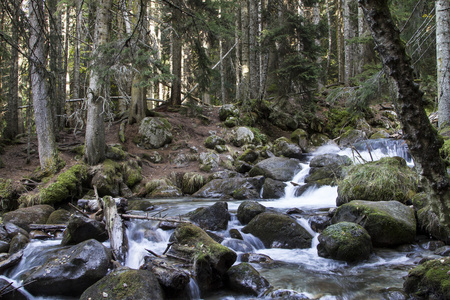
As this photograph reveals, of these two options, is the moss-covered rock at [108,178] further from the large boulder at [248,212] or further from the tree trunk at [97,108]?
the large boulder at [248,212]

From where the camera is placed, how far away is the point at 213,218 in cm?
726

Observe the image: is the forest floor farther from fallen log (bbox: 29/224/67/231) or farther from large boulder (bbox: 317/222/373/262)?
large boulder (bbox: 317/222/373/262)

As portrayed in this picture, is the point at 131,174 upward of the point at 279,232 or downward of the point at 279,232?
upward

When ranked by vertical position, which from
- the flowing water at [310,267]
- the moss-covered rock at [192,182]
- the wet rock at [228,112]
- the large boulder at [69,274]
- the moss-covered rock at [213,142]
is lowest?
the flowing water at [310,267]

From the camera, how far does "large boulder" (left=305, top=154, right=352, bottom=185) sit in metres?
10.2

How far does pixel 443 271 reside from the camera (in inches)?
152

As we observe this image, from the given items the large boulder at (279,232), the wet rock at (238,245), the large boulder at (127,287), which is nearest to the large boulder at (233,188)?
the large boulder at (279,232)

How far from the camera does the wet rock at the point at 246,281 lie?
4637mm

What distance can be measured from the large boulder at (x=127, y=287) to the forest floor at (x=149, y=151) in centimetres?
727

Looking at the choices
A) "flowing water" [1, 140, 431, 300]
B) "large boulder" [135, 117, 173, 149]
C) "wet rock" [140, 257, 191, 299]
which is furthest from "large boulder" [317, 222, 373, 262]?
"large boulder" [135, 117, 173, 149]

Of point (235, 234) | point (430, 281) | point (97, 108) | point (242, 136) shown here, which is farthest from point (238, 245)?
point (242, 136)

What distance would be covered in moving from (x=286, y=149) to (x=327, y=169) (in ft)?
14.7

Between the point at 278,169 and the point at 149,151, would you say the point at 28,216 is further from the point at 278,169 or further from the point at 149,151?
the point at 278,169

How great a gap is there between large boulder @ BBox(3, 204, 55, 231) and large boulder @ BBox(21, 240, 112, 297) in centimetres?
295
